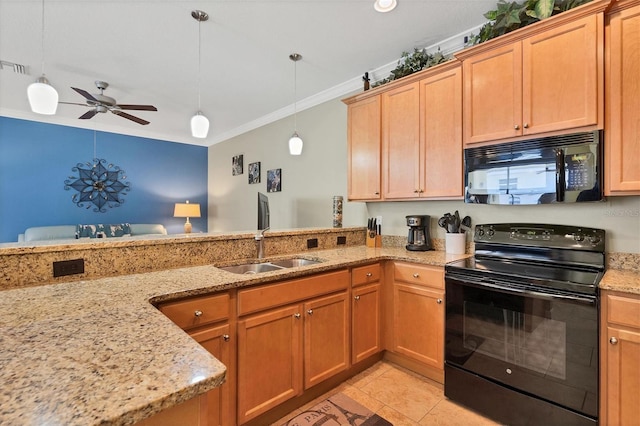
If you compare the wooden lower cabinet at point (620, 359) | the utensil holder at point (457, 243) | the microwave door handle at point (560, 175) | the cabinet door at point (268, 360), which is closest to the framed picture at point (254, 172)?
the utensil holder at point (457, 243)

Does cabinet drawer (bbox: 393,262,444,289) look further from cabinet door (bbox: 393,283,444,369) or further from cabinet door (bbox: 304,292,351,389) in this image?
cabinet door (bbox: 304,292,351,389)

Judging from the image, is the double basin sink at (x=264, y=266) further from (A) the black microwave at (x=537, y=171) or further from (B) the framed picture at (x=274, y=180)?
(B) the framed picture at (x=274, y=180)

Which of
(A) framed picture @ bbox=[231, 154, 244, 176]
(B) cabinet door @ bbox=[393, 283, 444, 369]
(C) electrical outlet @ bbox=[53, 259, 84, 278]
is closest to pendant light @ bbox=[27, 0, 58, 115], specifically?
(C) electrical outlet @ bbox=[53, 259, 84, 278]

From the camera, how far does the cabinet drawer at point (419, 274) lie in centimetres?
214

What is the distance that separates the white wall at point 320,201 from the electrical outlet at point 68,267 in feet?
8.18

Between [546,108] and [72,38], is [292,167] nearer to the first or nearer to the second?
[72,38]

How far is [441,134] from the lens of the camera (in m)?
2.44

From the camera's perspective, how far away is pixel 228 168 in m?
5.78

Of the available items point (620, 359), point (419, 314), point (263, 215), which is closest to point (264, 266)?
point (263, 215)

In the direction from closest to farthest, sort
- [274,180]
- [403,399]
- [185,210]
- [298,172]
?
1. [403,399]
2. [298,172]
3. [274,180]
4. [185,210]

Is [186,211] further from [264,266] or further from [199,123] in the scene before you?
[264,266]

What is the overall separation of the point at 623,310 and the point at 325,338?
1598 millimetres

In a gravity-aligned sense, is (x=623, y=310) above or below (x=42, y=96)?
below

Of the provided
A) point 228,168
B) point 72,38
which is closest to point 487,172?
point 72,38
